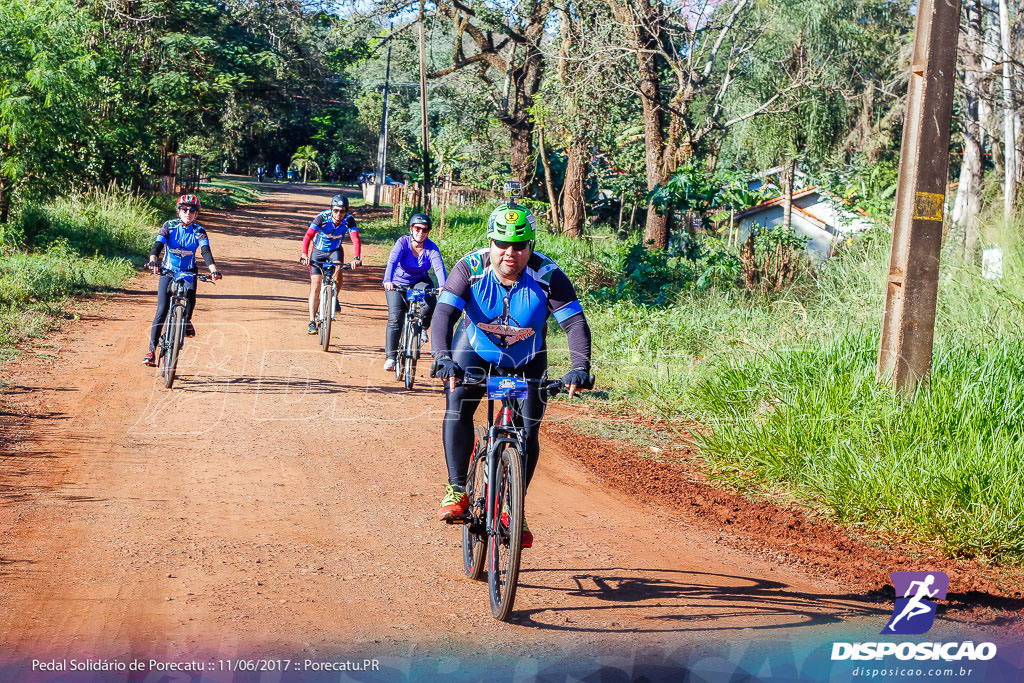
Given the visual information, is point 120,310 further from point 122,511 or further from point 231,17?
point 231,17

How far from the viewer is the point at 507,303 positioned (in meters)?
5.57

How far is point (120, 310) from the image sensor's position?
49.9 ft

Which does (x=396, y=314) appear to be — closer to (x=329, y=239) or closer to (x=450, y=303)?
(x=329, y=239)

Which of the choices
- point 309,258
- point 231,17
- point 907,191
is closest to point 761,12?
point 231,17

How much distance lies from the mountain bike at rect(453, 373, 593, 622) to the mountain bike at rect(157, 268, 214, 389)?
5.79 meters

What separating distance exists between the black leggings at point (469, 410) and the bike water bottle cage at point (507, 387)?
0.62ft

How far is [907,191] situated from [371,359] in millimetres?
7434

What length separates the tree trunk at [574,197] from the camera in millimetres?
25594

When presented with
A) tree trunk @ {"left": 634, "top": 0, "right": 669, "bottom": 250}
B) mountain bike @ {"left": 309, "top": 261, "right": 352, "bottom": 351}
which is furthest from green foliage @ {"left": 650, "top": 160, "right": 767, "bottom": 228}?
mountain bike @ {"left": 309, "top": 261, "right": 352, "bottom": 351}

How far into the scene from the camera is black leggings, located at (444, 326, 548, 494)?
5469 millimetres

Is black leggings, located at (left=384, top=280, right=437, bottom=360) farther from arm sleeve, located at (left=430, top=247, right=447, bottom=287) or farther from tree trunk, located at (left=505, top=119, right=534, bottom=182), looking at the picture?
tree trunk, located at (left=505, top=119, right=534, bottom=182)

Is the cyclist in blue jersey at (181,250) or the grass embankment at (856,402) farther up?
the cyclist in blue jersey at (181,250)

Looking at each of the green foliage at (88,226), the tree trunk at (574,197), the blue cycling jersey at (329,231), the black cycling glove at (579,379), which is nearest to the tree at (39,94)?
the green foliage at (88,226)

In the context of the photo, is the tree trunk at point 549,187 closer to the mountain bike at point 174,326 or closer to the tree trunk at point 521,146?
the tree trunk at point 521,146
